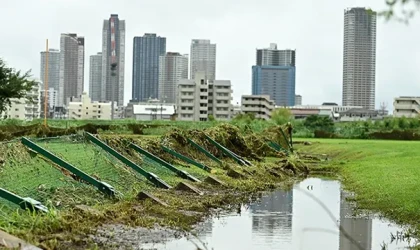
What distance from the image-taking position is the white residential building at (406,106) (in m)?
146

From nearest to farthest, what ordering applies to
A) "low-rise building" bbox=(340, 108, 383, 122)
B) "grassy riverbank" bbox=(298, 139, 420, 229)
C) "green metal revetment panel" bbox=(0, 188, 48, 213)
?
"green metal revetment panel" bbox=(0, 188, 48, 213)
"grassy riverbank" bbox=(298, 139, 420, 229)
"low-rise building" bbox=(340, 108, 383, 122)

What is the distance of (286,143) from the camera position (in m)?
39.2

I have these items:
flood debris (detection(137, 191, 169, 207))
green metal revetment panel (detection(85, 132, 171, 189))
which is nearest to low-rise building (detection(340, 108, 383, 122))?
green metal revetment panel (detection(85, 132, 171, 189))

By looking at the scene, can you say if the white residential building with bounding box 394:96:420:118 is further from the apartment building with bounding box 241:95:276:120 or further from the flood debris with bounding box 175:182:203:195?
the flood debris with bounding box 175:182:203:195

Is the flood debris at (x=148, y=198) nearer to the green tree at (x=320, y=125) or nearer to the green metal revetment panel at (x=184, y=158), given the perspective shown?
the green metal revetment panel at (x=184, y=158)

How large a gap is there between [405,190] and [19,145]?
9.81 meters

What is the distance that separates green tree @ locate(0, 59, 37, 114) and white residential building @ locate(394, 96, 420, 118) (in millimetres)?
106090

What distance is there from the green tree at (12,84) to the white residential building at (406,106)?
106 meters

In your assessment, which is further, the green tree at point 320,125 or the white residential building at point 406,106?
the white residential building at point 406,106

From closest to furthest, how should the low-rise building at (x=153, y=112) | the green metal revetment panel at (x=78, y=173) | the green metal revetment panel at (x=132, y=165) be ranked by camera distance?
the green metal revetment panel at (x=78, y=173) → the green metal revetment panel at (x=132, y=165) → the low-rise building at (x=153, y=112)

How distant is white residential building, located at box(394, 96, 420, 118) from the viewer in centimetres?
14650

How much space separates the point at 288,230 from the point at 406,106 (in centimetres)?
13952

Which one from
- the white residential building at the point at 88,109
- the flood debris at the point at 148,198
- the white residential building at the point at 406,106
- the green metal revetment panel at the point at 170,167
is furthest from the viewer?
the white residential building at the point at 88,109

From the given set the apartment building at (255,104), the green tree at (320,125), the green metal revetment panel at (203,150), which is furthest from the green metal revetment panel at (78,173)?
the apartment building at (255,104)
